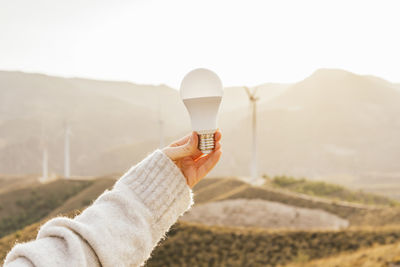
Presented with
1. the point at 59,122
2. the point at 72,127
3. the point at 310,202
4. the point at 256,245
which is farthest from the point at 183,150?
the point at 59,122

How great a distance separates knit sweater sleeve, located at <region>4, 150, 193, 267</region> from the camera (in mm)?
1368

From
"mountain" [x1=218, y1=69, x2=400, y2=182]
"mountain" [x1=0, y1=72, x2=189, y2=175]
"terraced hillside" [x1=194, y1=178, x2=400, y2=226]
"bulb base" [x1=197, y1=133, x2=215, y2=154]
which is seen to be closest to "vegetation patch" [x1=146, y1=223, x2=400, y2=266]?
"terraced hillside" [x1=194, y1=178, x2=400, y2=226]

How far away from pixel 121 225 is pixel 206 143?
67 centimetres

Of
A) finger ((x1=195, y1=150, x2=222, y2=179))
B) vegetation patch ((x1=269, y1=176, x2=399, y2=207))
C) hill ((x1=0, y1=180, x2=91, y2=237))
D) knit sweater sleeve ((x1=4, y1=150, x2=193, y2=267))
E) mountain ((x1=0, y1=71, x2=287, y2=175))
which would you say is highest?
finger ((x1=195, y1=150, x2=222, y2=179))

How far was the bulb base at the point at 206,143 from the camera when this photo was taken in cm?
198

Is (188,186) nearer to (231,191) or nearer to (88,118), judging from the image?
(231,191)

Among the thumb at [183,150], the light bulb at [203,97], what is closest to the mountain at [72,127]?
the light bulb at [203,97]

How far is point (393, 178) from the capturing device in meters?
78.8

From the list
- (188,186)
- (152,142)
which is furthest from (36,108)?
(188,186)

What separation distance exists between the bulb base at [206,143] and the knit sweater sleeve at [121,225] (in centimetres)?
20

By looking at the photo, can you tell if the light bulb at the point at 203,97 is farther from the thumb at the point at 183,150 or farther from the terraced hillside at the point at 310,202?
the terraced hillside at the point at 310,202

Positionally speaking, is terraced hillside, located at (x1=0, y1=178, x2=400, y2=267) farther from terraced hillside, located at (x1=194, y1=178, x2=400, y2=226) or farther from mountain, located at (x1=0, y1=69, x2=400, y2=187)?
mountain, located at (x1=0, y1=69, x2=400, y2=187)

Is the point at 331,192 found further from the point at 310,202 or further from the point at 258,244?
the point at 258,244

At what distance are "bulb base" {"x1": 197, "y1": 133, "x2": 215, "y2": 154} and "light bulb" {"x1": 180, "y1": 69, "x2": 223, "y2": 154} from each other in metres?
0.02
